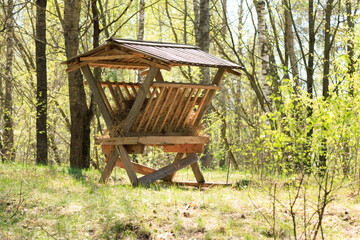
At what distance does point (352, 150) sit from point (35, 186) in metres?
5.07

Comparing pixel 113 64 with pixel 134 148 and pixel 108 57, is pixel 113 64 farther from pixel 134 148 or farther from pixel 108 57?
pixel 134 148

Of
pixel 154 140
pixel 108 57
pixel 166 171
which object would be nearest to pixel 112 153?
pixel 154 140

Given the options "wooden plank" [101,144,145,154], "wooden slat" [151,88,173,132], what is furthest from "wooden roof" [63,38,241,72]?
"wooden plank" [101,144,145,154]

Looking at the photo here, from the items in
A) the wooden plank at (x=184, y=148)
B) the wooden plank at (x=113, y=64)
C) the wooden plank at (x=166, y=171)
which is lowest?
the wooden plank at (x=166, y=171)

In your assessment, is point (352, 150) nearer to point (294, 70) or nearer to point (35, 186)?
point (35, 186)

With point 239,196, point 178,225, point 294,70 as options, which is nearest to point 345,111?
point 239,196

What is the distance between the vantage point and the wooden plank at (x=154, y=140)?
24.2 feet

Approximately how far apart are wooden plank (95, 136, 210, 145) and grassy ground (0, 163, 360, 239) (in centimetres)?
94

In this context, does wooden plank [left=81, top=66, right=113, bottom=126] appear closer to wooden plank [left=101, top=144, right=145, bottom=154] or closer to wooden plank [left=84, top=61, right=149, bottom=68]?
wooden plank [left=84, top=61, right=149, bottom=68]

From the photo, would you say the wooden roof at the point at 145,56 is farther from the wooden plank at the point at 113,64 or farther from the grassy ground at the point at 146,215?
the grassy ground at the point at 146,215

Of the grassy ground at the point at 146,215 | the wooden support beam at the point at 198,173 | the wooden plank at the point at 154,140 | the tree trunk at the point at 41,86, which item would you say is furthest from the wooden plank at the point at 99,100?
the tree trunk at the point at 41,86

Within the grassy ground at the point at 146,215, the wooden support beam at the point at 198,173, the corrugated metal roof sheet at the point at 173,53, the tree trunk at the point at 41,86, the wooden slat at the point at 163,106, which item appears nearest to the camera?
the grassy ground at the point at 146,215

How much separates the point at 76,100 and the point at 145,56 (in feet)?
11.7

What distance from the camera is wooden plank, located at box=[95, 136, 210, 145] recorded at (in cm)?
736
